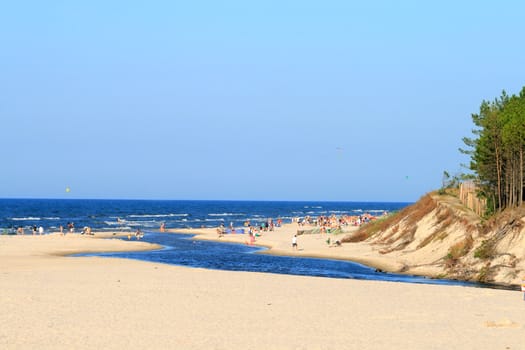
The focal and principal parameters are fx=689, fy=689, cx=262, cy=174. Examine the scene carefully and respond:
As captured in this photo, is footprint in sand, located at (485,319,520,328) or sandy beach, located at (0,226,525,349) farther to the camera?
footprint in sand, located at (485,319,520,328)

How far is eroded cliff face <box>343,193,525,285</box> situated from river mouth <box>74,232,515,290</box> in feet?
5.31

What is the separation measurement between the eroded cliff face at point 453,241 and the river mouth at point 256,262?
63.7 inches

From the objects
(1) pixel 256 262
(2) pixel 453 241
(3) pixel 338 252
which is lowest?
(1) pixel 256 262

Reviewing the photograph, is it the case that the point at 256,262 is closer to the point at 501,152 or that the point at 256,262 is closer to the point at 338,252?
the point at 338,252

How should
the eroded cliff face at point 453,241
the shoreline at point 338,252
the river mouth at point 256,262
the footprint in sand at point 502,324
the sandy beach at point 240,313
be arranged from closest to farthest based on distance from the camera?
1. the sandy beach at point 240,313
2. the footprint in sand at point 502,324
3. the eroded cliff face at point 453,241
4. the river mouth at point 256,262
5. the shoreline at point 338,252

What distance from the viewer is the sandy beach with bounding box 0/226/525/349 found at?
67.1 ft

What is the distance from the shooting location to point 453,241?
48156 millimetres

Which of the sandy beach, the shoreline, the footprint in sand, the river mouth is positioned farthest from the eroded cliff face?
the footprint in sand

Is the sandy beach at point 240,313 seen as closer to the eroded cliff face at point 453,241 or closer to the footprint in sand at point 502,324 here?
the footprint in sand at point 502,324

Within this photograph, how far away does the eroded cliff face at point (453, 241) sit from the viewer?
3968cm

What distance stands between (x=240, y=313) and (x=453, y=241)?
26.9m

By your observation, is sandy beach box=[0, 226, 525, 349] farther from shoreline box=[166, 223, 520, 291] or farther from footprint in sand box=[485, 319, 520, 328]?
shoreline box=[166, 223, 520, 291]

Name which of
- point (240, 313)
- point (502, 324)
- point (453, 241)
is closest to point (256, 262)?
point (453, 241)

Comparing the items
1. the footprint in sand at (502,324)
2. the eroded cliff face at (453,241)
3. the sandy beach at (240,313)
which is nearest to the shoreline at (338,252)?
the eroded cliff face at (453,241)
